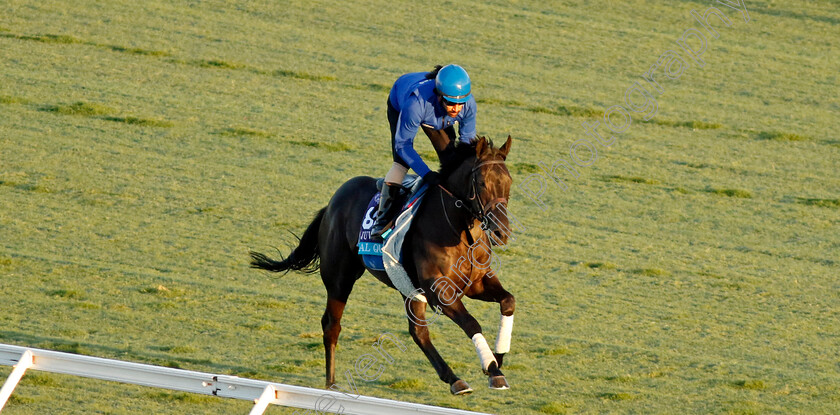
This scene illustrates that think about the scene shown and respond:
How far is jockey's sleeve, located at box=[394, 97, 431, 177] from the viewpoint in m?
5.18

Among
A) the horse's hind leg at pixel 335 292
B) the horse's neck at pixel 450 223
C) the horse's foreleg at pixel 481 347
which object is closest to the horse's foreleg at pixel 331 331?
the horse's hind leg at pixel 335 292

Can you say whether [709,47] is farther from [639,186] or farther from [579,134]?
[639,186]

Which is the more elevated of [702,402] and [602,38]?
[602,38]

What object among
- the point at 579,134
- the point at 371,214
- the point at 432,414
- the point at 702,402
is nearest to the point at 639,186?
the point at 579,134

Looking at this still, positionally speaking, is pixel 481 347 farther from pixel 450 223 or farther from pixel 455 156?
pixel 455 156

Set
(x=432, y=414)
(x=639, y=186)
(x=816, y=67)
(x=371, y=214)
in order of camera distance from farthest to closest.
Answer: (x=816, y=67) < (x=639, y=186) < (x=371, y=214) < (x=432, y=414)

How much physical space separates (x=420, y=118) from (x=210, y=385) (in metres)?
1.85

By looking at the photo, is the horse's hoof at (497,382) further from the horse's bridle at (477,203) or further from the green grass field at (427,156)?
the green grass field at (427,156)

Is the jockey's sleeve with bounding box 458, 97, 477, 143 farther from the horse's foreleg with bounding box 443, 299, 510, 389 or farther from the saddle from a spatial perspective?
the horse's foreleg with bounding box 443, 299, 510, 389

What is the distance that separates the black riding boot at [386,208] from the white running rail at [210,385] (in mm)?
1452

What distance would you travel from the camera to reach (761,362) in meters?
6.63

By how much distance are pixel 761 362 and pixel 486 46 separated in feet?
25.8

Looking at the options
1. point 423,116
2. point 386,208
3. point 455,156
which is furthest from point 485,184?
point 386,208

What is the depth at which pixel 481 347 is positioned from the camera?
4.74 meters
